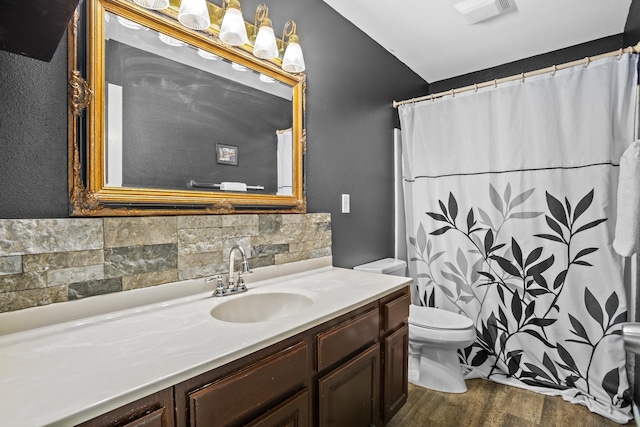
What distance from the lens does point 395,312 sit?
63.7 inches

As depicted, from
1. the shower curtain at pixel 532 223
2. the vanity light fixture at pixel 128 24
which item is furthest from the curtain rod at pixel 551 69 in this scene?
the vanity light fixture at pixel 128 24

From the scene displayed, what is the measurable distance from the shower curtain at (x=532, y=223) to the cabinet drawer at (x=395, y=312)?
97 centimetres

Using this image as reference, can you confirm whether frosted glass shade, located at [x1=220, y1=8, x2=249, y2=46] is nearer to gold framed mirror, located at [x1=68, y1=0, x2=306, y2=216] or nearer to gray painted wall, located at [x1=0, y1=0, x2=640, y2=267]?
gold framed mirror, located at [x1=68, y1=0, x2=306, y2=216]

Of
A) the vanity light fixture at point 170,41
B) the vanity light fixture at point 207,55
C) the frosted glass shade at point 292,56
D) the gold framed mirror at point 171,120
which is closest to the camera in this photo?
the gold framed mirror at point 171,120

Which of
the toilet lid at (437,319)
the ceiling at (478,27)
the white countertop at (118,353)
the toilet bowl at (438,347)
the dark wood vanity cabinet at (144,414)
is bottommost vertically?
the toilet bowl at (438,347)

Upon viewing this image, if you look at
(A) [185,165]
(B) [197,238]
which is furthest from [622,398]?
(A) [185,165]

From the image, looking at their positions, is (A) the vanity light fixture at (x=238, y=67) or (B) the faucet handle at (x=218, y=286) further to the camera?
(A) the vanity light fixture at (x=238, y=67)

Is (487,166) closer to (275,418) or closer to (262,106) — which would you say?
(262,106)

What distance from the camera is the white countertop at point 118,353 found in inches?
24.9

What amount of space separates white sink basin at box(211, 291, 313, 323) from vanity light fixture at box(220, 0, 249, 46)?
3.64 ft

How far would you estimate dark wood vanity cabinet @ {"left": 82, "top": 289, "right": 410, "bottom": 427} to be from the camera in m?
0.79

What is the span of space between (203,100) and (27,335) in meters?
1.03

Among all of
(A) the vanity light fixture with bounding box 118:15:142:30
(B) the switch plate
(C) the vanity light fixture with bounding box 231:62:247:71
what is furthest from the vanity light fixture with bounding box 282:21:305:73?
(B) the switch plate

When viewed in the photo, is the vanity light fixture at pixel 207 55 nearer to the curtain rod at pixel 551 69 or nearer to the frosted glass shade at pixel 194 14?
the frosted glass shade at pixel 194 14
